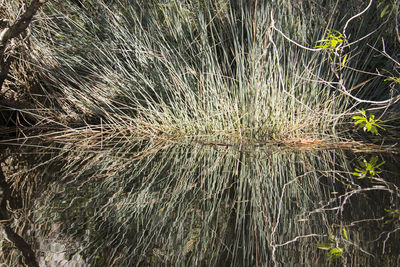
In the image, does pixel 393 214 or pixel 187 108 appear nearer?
pixel 393 214

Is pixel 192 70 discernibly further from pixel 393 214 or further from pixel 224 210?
pixel 393 214

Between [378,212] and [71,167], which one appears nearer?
[378,212]

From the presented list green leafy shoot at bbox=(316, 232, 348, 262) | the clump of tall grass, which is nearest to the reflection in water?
green leafy shoot at bbox=(316, 232, 348, 262)

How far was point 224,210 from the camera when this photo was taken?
5.38ft

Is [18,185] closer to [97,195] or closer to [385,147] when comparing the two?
[97,195]

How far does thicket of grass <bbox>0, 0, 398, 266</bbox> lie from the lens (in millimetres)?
1749

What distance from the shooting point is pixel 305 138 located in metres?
2.71

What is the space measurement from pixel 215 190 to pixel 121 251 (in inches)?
24.9

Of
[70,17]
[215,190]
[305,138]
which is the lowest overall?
[305,138]

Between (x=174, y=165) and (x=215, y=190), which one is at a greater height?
(x=215, y=190)

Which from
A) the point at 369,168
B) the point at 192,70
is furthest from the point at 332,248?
the point at 192,70

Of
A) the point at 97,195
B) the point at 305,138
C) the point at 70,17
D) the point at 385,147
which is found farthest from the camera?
the point at 70,17

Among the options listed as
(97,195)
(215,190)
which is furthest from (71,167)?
(215,190)

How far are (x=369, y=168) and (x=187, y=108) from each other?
1397 mm
